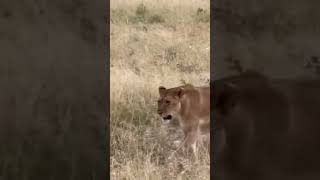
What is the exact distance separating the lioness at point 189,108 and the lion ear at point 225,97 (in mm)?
2440

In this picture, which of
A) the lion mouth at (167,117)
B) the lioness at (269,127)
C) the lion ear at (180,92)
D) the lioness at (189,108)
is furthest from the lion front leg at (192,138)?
the lioness at (269,127)

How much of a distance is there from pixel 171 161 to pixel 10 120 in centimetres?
115

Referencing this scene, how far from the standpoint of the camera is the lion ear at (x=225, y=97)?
83.7 inches

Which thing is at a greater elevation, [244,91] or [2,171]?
[244,91]

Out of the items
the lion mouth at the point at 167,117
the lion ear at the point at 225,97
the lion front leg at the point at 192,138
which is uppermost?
the lion ear at the point at 225,97

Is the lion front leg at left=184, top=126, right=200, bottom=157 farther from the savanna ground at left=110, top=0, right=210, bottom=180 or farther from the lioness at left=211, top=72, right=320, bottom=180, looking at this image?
the lioness at left=211, top=72, right=320, bottom=180

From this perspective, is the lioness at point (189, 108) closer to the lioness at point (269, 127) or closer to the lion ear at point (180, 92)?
the lion ear at point (180, 92)

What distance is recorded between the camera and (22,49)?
5.38 m

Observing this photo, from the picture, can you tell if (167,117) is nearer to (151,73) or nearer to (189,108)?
(189,108)

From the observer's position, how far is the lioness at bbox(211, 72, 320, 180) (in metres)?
2.06

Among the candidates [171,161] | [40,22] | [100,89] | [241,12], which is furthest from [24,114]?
[241,12]

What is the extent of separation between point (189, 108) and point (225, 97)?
2.58 meters

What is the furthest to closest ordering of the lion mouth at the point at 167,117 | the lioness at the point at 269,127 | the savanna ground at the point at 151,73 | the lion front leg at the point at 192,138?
the lion mouth at the point at 167,117 < the lion front leg at the point at 192,138 < the savanna ground at the point at 151,73 < the lioness at the point at 269,127

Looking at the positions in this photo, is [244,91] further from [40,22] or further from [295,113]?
[40,22]
